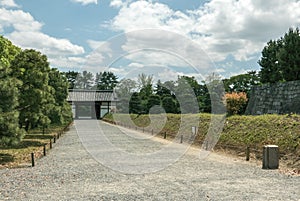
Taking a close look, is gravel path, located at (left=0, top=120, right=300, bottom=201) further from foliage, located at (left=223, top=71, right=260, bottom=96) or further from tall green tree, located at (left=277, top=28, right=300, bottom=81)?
foliage, located at (left=223, top=71, right=260, bottom=96)

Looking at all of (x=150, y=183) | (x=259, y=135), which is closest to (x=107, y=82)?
(x=259, y=135)

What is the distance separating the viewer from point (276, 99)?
1794cm

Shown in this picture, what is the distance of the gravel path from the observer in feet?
21.7

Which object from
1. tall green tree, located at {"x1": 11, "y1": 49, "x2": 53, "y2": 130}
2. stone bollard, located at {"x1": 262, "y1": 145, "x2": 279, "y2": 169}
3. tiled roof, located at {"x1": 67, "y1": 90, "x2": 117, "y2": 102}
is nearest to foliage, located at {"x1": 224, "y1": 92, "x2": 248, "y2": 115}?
stone bollard, located at {"x1": 262, "y1": 145, "x2": 279, "y2": 169}

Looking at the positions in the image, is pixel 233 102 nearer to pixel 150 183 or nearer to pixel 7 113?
pixel 150 183

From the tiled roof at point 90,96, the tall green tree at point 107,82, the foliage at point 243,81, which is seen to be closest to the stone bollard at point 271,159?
the foliage at point 243,81

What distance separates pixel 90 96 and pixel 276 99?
40326 millimetres

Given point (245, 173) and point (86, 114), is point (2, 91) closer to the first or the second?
point (245, 173)

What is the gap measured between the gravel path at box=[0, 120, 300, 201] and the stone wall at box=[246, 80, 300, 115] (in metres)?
7.10

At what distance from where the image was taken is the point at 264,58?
27.3 meters

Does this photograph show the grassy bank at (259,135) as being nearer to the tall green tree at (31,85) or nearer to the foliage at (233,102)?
the foliage at (233,102)

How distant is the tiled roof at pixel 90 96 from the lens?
170ft

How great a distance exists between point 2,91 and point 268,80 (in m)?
20.7

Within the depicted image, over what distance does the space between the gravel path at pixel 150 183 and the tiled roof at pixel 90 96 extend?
132ft
